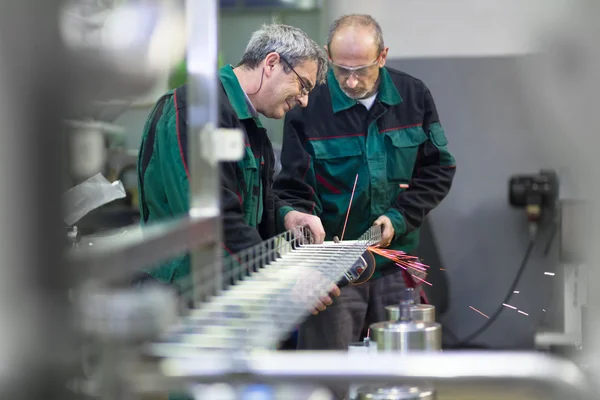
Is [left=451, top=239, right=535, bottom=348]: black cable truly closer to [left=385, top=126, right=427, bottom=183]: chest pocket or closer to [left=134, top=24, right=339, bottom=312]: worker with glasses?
[left=385, top=126, right=427, bottom=183]: chest pocket

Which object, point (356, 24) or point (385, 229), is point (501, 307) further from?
point (356, 24)

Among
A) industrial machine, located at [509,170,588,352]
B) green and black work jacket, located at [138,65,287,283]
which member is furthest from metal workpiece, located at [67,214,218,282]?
industrial machine, located at [509,170,588,352]

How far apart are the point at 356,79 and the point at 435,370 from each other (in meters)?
1.78

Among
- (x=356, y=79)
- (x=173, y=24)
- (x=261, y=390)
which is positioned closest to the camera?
(x=261, y=390)

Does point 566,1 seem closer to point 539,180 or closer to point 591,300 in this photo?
point 591,300

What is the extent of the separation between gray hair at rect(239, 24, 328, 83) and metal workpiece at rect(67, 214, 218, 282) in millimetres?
989

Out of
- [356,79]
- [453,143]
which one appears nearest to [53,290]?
[356,79]

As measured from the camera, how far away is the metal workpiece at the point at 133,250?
627 millimetres

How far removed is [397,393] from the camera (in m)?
1.33

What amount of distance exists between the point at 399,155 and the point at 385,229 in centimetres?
24

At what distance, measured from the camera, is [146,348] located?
2.39ft

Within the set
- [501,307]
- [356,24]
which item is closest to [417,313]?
[356,24]

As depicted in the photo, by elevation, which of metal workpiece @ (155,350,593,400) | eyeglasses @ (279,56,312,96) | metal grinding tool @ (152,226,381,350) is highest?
eyeglasses @ (279,56,312,96)

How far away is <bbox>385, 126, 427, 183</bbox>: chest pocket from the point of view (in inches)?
94.3
